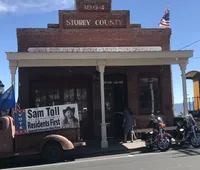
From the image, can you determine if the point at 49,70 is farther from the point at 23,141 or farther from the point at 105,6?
the point at 23,141

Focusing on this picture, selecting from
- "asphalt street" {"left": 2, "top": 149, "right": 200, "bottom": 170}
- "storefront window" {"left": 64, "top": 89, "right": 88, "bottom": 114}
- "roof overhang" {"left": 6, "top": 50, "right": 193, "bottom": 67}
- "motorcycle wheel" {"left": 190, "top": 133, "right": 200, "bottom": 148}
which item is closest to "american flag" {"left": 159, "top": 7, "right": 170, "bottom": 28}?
"roof overhang" {"left": 6, "top": 50, "right": 193, "bottom": 67}

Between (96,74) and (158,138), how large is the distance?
5394 millimetres

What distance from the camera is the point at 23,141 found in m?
12.0

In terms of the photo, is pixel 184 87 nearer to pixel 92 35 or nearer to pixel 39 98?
pixel 92 35

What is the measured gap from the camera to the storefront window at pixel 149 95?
57.4 ft

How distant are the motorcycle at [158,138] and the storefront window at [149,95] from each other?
12.8 feet

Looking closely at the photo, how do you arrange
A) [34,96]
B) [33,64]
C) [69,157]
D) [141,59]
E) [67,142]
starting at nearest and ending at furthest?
1. [67,142]
2. [69,157]
3. [33,64]
4. [141,59]
5. [34,96]

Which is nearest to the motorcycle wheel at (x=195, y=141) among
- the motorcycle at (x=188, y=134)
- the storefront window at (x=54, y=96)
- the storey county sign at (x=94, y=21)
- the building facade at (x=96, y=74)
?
the motorcycle at (x=188, y=134)

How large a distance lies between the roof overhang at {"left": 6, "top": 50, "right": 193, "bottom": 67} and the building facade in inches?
69.3

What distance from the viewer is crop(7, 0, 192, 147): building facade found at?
55.4 ft

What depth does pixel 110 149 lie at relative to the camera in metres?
13.8

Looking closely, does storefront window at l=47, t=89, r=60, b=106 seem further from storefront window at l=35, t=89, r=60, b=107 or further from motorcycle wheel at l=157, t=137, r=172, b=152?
motorcycle wheel at l=157, t=137, r=172, b=152

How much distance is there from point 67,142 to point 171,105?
763 cm

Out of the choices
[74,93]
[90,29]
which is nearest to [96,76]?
[74,93]
